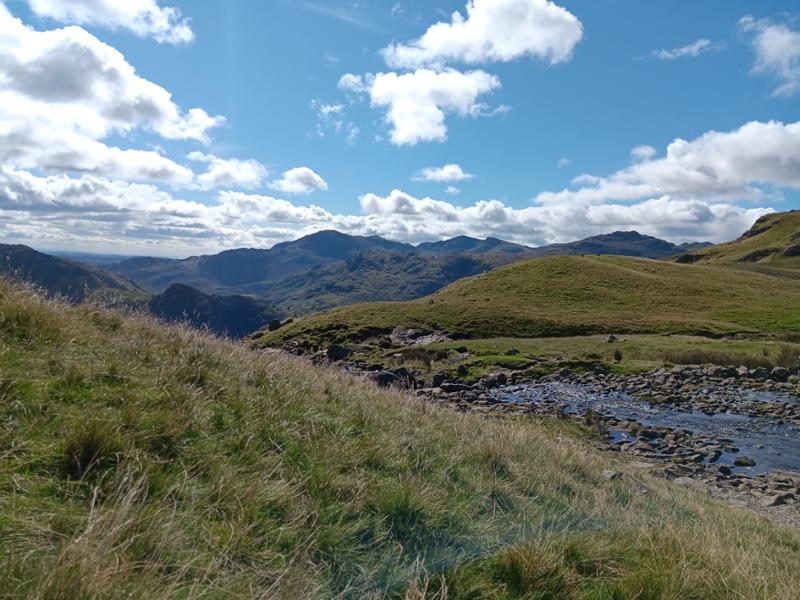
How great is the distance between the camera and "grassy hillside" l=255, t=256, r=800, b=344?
210 feet

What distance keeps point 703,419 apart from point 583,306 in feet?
196

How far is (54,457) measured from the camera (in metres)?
4.26

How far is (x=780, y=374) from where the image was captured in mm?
34344

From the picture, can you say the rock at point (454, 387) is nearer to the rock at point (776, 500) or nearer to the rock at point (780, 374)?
the rock at point (776, 500)

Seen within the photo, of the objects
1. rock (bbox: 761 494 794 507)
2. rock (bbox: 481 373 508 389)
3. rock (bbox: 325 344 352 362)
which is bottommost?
rock (bbox: 325 344 352 362)

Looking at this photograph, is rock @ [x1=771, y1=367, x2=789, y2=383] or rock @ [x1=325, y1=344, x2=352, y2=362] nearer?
rock @ [x1=771, y1=367, x2=789, y2=383]

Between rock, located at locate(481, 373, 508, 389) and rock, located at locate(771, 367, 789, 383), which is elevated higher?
rock, located at locate(771, 367, 789, 383)

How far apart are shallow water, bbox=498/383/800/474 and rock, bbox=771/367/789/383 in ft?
13.7

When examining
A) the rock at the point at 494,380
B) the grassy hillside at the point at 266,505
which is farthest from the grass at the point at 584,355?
the grassy hillside at the point at 266,505

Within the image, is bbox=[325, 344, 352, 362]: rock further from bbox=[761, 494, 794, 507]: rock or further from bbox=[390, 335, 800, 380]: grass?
bbox=[761, 494, 794, 507]: rock

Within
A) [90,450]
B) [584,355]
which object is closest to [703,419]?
[584,355]

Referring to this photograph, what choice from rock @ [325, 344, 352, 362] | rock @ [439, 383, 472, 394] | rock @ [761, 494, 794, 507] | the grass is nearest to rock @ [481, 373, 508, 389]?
the grass

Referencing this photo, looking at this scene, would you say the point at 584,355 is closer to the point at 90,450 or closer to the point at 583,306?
the point at 583,306

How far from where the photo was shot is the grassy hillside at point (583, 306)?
64.0m
